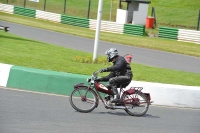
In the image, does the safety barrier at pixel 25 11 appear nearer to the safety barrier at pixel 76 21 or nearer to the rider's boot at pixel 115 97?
the safety barrier at pixel 76 21

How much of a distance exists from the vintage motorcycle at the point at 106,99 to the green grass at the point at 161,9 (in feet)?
109

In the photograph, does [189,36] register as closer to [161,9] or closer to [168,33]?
[168,33]

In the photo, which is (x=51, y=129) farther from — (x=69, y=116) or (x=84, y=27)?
(x=84, y=27)

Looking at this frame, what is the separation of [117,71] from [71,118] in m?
1.90

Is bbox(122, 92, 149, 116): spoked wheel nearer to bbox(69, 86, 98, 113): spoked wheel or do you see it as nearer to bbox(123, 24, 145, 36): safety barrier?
bbox(69, 86, 98, 113): spoked wheel

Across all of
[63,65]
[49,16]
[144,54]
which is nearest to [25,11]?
[49,16]

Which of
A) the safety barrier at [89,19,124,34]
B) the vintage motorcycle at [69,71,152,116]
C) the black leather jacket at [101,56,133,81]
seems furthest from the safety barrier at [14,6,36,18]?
the vintage motorcycle at [69,71,152,116]

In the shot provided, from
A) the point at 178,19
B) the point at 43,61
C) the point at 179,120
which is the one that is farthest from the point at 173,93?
the point at 178,19

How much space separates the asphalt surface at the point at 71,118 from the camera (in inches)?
396

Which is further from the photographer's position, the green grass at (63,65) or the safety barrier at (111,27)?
the safety barrier at (111,27)

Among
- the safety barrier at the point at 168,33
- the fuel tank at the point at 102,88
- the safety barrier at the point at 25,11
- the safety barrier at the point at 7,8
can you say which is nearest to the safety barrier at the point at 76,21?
the safety barrier at the point at 25,11

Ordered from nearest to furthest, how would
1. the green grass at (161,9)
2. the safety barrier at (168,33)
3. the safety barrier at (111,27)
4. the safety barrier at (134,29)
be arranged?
the safety barrier at (168,33) → the safety barrier at (134,29) → the safety barrier at (111,27) → the green grass at (161,9)

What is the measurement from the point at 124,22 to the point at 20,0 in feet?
57.2

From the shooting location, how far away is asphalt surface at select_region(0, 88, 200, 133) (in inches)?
396
